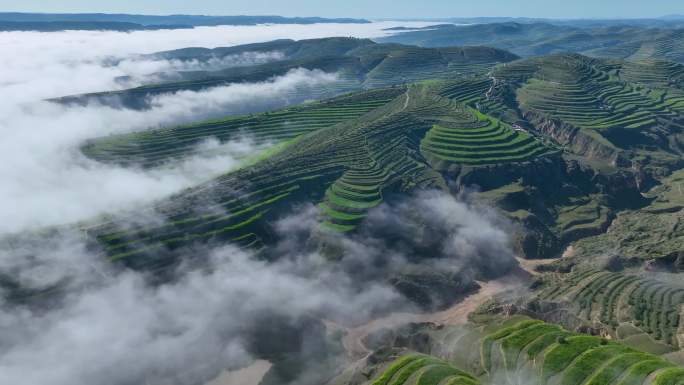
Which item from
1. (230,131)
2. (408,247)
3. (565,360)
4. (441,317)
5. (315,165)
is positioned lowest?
(441,317)

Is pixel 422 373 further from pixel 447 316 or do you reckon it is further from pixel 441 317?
pixel 447 316

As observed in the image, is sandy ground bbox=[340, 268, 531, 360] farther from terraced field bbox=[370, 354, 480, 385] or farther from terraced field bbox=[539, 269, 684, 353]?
terraced field bbox=[370, 354, 480, 385]

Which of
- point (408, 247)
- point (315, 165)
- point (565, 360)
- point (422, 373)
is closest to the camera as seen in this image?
point (565, 360)

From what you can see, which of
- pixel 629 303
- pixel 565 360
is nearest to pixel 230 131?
pixel 629 303

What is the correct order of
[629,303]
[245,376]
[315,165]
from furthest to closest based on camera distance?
[315,165] → [245,376] → [629,303]

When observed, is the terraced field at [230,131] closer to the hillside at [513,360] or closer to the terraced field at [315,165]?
the terraced field at [315,165]
